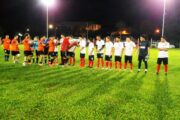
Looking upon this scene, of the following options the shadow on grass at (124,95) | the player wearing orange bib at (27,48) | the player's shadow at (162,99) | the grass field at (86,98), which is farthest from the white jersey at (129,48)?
the player wearing orange bib at (27,48)

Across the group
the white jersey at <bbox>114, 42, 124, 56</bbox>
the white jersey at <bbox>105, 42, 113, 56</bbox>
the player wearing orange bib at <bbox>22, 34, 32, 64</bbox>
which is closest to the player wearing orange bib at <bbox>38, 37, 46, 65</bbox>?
the player wearing orange bib at <bbox>22, 34, 32, 64</bbox>

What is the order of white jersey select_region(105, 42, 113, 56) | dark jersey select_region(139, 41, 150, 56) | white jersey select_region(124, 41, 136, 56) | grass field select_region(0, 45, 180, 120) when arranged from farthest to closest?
white jersey select_region(105, 42, 113, 56) < white jersey select_region(124, 41, 136, 56) < dark jersey select_region(139, 41, 150, 56) < grass field select_region(0, 45, 180, 120)

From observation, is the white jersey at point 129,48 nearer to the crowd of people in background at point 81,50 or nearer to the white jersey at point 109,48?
the crowd of people in background at point 81,50

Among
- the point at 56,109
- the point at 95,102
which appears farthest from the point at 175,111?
the point at 56,109

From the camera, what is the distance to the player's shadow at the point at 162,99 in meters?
8.61

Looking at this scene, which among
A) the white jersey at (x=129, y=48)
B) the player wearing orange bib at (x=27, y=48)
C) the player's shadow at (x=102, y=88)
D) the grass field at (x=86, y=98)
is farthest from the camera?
the player wearing orange bib at (x=27, y=48)

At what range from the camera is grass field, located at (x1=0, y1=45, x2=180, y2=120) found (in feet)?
26.7

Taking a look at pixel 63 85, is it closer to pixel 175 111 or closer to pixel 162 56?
pixel 175 111

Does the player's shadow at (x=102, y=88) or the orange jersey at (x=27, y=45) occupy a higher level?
the orange jersey at (x=27, y=45)

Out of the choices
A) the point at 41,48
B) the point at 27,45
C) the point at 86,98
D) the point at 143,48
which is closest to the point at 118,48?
the point at 143,48

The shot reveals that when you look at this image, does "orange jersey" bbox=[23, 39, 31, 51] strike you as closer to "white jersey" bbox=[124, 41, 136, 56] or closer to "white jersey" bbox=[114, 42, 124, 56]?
"white jersey" bbox=[114, 42, 124, 56]

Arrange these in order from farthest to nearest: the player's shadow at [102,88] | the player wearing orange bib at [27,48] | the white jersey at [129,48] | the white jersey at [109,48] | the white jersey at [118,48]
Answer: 1. the player wearing orange bib at [27,48]
2. the white jersey at [109,48]
3. the white jersey at [118,48]
4. the white jersey at [129,48]
5. the player's shadow at [102,88]

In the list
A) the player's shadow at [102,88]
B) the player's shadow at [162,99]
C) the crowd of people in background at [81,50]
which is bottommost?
the player's shadow at [162,99]

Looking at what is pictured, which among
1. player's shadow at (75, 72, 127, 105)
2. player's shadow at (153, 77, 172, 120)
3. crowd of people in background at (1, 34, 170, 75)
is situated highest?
crowd of people in background at (1, 34, 170, 75)
